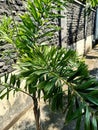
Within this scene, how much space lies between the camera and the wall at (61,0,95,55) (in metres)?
8.31

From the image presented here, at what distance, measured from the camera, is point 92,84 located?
4.84 ft

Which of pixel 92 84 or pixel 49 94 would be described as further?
pixel 49 94

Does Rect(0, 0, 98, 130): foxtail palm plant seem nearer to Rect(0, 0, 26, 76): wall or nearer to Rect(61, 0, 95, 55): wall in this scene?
Rect(0, 0, 26, 76): wall

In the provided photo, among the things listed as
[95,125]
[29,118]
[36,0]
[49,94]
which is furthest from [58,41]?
[95,125]

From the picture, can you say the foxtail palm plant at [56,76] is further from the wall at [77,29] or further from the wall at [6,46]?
the wall at [77,29]

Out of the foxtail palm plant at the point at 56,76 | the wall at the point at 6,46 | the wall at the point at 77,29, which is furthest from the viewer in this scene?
the wall at the point at 77,29

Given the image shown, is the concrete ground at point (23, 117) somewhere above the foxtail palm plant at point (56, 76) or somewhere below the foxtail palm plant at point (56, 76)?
below

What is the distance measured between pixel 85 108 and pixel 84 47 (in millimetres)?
10045

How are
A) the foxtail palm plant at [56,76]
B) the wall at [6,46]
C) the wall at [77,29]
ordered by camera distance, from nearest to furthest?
the foxtail palm plant at [56,76] < the wall at [6,46] < the wall at [77,29]

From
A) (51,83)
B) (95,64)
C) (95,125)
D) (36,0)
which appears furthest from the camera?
(95,64)

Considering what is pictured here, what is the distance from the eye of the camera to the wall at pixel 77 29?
831 centimetres

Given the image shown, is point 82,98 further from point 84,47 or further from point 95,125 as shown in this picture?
point 84,47

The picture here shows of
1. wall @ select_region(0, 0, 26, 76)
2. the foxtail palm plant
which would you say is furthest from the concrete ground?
the foxtail palm plant

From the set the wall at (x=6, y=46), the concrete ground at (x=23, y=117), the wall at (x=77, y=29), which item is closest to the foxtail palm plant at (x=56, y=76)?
the wall at (x=6, y=46)
